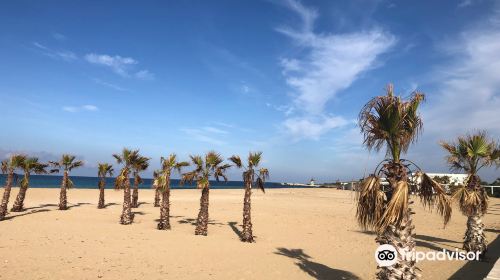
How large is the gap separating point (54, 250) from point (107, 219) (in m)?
11.9

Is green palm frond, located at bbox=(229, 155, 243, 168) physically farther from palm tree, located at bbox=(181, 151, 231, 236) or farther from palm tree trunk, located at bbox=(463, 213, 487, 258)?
palm tree trunk, located at bbox=(463, 213, 487, 258)

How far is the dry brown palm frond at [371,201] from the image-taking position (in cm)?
894

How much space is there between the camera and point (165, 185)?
22.9 meters

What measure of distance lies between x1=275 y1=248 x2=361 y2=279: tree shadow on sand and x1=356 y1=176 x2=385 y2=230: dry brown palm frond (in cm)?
A: 503

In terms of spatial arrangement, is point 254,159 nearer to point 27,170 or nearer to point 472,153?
point 472,153

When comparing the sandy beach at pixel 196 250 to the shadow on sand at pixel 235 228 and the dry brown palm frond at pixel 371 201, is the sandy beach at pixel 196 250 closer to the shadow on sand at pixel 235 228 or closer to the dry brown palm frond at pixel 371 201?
the shadow on sand at pixel 235 228

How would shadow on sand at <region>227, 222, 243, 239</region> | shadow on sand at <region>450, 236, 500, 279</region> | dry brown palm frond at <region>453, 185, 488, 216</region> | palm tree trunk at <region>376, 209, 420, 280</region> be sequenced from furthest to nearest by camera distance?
shadow on sand at <region>227, 222, 243, 239</region>
dry brown palm frond at <region>453, 185, 488, 216</region>
shadow on sand at <region>450, 236, 500, 279</region>
palm tree trunk at <region>376, 209, 420, 280</region>

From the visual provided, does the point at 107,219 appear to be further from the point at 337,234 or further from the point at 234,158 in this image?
the point at 337,234

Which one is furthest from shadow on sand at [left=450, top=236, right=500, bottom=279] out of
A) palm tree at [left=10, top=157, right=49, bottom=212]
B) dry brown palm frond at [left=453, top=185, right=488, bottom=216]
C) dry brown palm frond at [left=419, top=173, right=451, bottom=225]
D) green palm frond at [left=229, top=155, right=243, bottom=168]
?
palm tree at [left=10, top=157, right=49, bottom=212]

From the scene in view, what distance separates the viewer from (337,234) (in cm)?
2291

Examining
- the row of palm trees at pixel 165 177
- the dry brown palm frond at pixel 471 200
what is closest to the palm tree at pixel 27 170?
the row of palm trees at pixel 165 177

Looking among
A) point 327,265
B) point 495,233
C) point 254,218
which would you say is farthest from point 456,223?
point 327,265

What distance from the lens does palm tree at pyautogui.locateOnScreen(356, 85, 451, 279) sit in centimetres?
873

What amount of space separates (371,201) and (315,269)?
6.51 m
